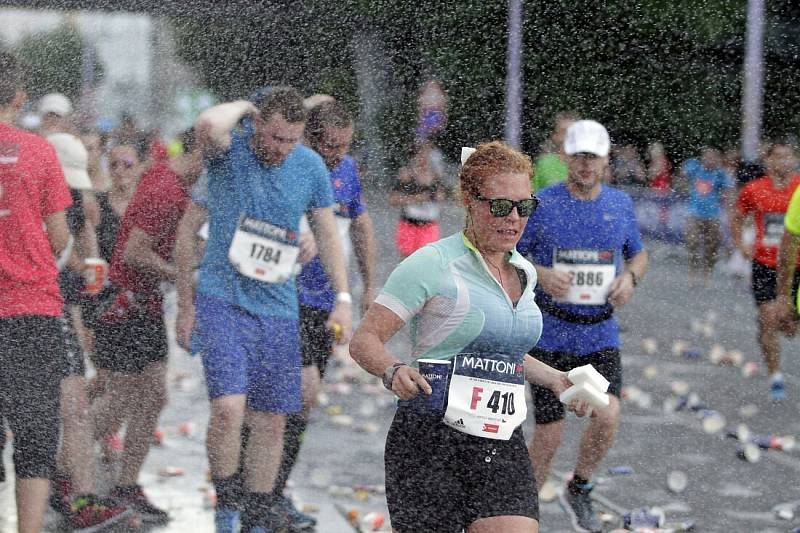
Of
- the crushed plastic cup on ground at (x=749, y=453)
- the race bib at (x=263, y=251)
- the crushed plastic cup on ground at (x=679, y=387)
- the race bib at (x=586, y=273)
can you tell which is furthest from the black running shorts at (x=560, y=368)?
the crushed plastic cup on ground at (x=679, y=387)

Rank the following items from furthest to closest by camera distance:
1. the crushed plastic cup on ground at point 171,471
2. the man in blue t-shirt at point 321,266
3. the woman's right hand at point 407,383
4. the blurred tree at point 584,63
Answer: the blurred tree at point 584,63 → the crushed plastic cup on ground at point 171,471 → the man in blue t-shirt at point 321,266 → the woman's right hand at point 407,383

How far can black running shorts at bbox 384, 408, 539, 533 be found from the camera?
3615 mm

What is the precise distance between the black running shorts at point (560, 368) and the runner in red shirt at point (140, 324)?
1521mm

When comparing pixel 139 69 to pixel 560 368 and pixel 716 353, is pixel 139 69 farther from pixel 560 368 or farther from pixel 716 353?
pixel 560 368

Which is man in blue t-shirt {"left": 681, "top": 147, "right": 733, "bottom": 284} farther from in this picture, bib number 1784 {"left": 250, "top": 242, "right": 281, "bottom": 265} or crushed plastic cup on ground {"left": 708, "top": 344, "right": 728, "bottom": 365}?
bib number 1784 {"left": 250, "top": 242, "right": 281, "bottom": 265}

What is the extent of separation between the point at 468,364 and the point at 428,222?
6.82 m

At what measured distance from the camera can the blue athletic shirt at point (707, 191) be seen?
1605cm

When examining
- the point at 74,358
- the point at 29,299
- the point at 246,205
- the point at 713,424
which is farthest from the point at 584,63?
the point at 29,299

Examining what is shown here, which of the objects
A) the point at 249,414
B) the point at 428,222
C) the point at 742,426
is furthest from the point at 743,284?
the point at 249,414

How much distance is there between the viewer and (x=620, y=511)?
598 cm

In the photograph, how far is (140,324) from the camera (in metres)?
6.00

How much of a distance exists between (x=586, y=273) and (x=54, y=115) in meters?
3.54

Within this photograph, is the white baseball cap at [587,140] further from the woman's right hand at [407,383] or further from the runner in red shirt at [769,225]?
the runner in red shirt at [769,225]

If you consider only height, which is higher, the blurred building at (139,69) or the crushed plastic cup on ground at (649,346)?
the blurred building at (139,69)
